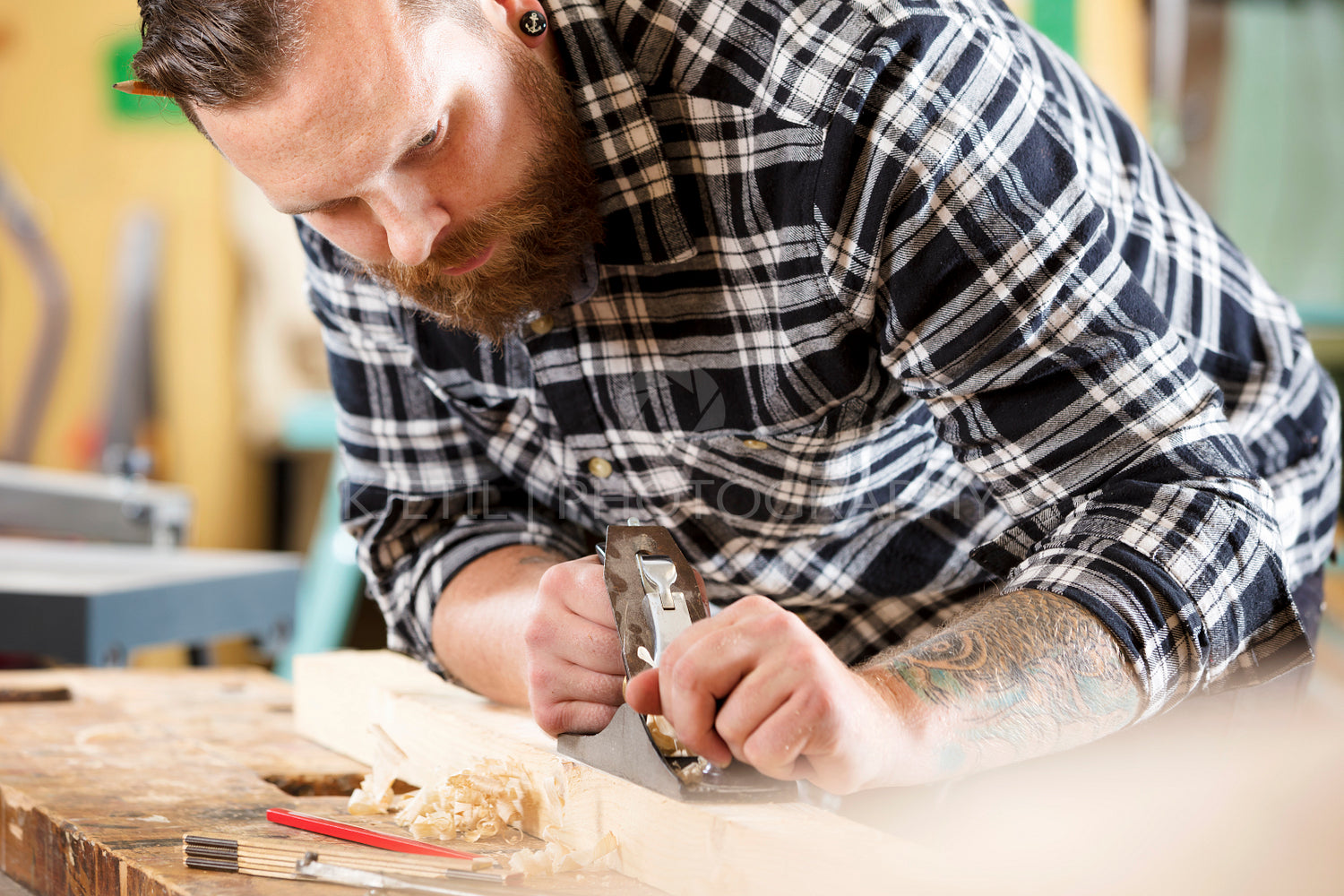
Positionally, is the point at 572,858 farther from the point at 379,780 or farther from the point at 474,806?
the point at 379,780

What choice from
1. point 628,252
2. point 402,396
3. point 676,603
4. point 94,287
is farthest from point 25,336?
point 676,603

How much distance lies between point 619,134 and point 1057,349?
17.4 inches

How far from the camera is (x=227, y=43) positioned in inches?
36.6

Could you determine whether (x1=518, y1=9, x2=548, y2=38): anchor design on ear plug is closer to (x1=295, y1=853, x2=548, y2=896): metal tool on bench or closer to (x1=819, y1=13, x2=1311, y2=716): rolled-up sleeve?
(x1=819, y1=13, x2=1311, y2=716): rolled-up sleeve

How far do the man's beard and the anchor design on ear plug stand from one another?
0.03 m

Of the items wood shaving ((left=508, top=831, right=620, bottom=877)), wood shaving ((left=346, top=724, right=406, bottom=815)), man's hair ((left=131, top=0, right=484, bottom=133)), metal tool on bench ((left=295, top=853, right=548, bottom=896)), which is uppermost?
man's hair ((left=131, top=0, right=484, bottom=133))

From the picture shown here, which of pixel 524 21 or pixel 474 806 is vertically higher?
pixel 524 21

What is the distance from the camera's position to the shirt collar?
1.08m

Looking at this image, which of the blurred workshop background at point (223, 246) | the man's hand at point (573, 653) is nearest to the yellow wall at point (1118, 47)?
the blurred workshop background at point (223, 246)

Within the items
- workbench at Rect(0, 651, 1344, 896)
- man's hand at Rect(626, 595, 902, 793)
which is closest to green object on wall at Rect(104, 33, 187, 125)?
workbench at Rect(0, 651, 1344, 896)

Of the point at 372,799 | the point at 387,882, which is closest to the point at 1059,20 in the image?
the point at 372,799

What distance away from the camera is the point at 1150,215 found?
1125mm

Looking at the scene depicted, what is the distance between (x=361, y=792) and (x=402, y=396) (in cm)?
48

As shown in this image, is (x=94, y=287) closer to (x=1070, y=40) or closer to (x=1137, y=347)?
(x=1070, y=40)
